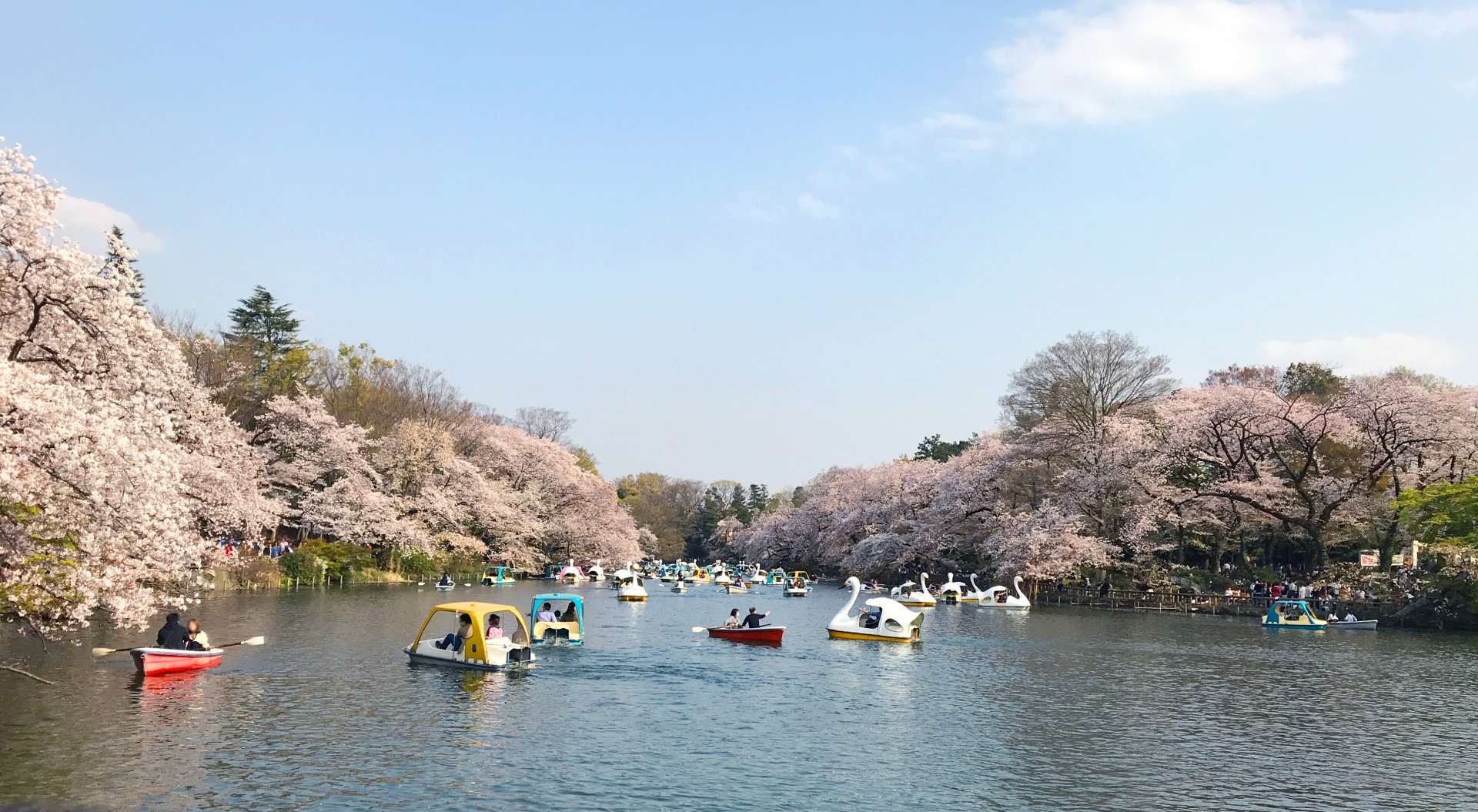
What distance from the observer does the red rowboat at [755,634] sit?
3906 cm

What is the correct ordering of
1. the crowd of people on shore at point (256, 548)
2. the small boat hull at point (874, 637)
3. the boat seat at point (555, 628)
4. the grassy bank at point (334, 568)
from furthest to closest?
the crowd of people on shore at point (256, 548) → the grassy bank at point (334, 568) → the small boat hull at point (874, 637) → the boat seat at point (555, 628)

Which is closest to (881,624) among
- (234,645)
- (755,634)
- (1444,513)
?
(755,634)

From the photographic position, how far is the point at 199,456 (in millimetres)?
→ 42750

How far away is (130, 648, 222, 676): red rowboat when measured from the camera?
25.1m

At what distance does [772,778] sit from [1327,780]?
10.2 meters

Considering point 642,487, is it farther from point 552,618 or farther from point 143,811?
point 143,811

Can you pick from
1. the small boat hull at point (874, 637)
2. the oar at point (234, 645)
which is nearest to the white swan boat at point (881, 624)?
the small boat hull at point (874, 637)

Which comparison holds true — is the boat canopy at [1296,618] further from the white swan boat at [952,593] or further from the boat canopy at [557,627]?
the boat canopy at [557,627]

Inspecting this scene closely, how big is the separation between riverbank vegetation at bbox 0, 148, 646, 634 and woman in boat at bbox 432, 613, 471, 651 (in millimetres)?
6819

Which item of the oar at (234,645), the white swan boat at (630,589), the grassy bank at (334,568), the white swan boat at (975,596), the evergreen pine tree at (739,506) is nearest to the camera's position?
the oar at (234,645)

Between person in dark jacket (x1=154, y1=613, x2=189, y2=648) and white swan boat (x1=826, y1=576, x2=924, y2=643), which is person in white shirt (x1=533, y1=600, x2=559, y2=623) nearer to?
white swan boat (x1=826, y1=576, x2=924, y2=643)

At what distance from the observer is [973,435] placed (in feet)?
395

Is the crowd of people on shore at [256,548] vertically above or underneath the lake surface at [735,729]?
above

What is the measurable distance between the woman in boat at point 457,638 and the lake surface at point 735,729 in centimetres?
88
